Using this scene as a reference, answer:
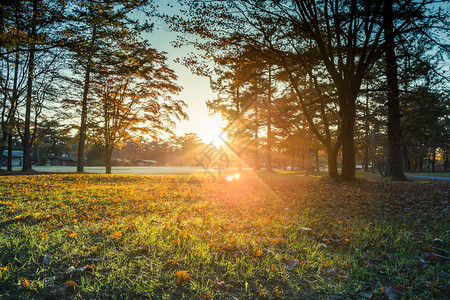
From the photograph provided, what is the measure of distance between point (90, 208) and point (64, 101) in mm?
16719

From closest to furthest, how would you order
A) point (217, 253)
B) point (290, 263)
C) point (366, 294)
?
point (366, 294) < point (290, 263) < point (217, 253)

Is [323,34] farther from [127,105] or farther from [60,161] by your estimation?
[60,161]

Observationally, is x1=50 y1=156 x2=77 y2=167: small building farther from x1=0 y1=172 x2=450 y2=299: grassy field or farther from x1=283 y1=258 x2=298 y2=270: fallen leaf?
x1=283 y1=258 x2=298 y2=270: fallen leaf

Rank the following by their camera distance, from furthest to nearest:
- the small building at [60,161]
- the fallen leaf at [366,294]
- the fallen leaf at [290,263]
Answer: the small building at [60,161], the fallen leaf at [290,263], the fallen leaf at [366,294]

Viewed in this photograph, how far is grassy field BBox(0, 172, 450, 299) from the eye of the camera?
92.9 inches

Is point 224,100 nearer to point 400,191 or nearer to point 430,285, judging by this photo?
point 400,191

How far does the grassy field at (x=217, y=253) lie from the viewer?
2359 millimetres

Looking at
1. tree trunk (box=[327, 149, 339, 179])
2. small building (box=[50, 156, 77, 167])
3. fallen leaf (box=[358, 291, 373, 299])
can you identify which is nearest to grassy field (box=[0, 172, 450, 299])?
fallen leaf (box=[358, 291, 373, 299])

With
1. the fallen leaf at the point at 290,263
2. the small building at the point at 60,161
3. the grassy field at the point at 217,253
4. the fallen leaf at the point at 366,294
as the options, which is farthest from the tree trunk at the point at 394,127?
the small building at the point at 60,161

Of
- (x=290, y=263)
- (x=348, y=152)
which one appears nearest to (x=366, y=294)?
(x=290, y=263)

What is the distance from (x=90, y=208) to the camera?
5.59m

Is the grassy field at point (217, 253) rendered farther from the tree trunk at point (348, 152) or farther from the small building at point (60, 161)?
the small building at point (60, 161)

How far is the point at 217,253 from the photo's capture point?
3148 millimetres

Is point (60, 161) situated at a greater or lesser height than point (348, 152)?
lesser
